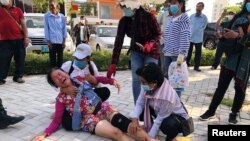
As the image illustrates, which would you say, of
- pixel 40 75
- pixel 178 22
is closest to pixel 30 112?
pixel 178 22

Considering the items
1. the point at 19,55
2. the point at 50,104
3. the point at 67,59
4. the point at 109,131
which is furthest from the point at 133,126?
the point at 67,59

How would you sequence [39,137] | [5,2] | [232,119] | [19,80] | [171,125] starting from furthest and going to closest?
[19,80]
[5,2]
[232,119]
[39,137]
[171,125]

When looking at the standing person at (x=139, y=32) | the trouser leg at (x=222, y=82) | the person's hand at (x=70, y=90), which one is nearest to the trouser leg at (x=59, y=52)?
the standing person at (x=139, y=32)

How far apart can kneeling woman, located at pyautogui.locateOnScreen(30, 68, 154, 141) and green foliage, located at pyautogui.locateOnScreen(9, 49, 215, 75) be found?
13.6ft

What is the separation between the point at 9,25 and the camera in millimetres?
6020

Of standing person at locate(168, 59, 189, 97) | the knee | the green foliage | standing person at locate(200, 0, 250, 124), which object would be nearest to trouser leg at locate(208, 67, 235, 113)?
standing person at locate(200, 0, 250, 124)

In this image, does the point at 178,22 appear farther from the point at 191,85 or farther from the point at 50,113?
the point at 191,85

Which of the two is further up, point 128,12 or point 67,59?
point 128,12

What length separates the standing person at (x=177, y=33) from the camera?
3.96 metres

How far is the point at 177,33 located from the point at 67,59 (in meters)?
4.71

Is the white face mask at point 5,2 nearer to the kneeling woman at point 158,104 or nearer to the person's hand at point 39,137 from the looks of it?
the person's hand at point 39,137

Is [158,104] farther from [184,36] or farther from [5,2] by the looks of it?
[5,2]

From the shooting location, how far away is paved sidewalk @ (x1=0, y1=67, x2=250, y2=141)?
369 centimetres

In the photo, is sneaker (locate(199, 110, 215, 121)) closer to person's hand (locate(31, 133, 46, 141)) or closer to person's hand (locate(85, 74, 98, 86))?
person's hand (locate(85, 74, 98, 86))
